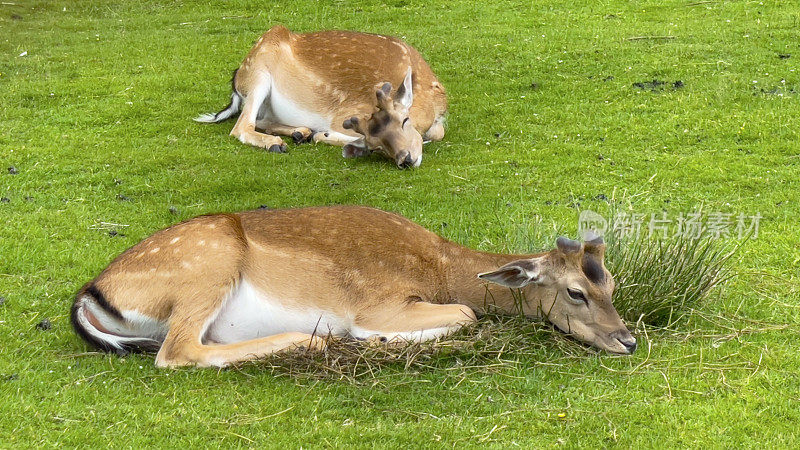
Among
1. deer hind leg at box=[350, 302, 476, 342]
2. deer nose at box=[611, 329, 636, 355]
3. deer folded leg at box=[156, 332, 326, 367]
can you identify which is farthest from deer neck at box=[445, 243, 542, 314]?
deer folded leg at box=[156, 332, 326, 367]

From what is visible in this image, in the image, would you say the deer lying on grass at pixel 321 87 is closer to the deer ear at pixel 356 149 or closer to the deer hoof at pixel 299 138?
the deer hoof at pixel 299 138

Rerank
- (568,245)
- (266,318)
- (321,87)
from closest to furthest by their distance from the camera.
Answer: (568,245) → (266,318) → (321,87)

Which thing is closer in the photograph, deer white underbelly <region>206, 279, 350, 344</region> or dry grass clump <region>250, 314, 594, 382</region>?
dry grass clump <region>250, 314, 594, 382</region>

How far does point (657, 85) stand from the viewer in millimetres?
12367

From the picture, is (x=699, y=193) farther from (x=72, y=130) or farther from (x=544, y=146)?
(x=72, y=130)

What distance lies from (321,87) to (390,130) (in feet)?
6.03

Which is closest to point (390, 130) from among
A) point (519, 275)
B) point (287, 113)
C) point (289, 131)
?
point (289, 131)

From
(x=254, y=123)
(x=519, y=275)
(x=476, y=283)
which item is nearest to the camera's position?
(x=519, y=275)

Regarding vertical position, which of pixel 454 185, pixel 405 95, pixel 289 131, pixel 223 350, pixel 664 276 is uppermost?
pixel 664 276

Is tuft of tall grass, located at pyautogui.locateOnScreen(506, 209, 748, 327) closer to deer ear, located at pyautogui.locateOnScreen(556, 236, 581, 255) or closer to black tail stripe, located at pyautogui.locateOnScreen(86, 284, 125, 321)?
deer ear, located at pyautogui.locateOnScreen(556, 236, 581, 255)

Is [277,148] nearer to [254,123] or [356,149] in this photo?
[254,123]

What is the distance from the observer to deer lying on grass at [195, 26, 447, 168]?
12.0 metres

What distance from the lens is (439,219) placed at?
357 inches

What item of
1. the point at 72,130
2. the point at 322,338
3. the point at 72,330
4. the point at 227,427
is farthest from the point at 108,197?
the point at 227,427
